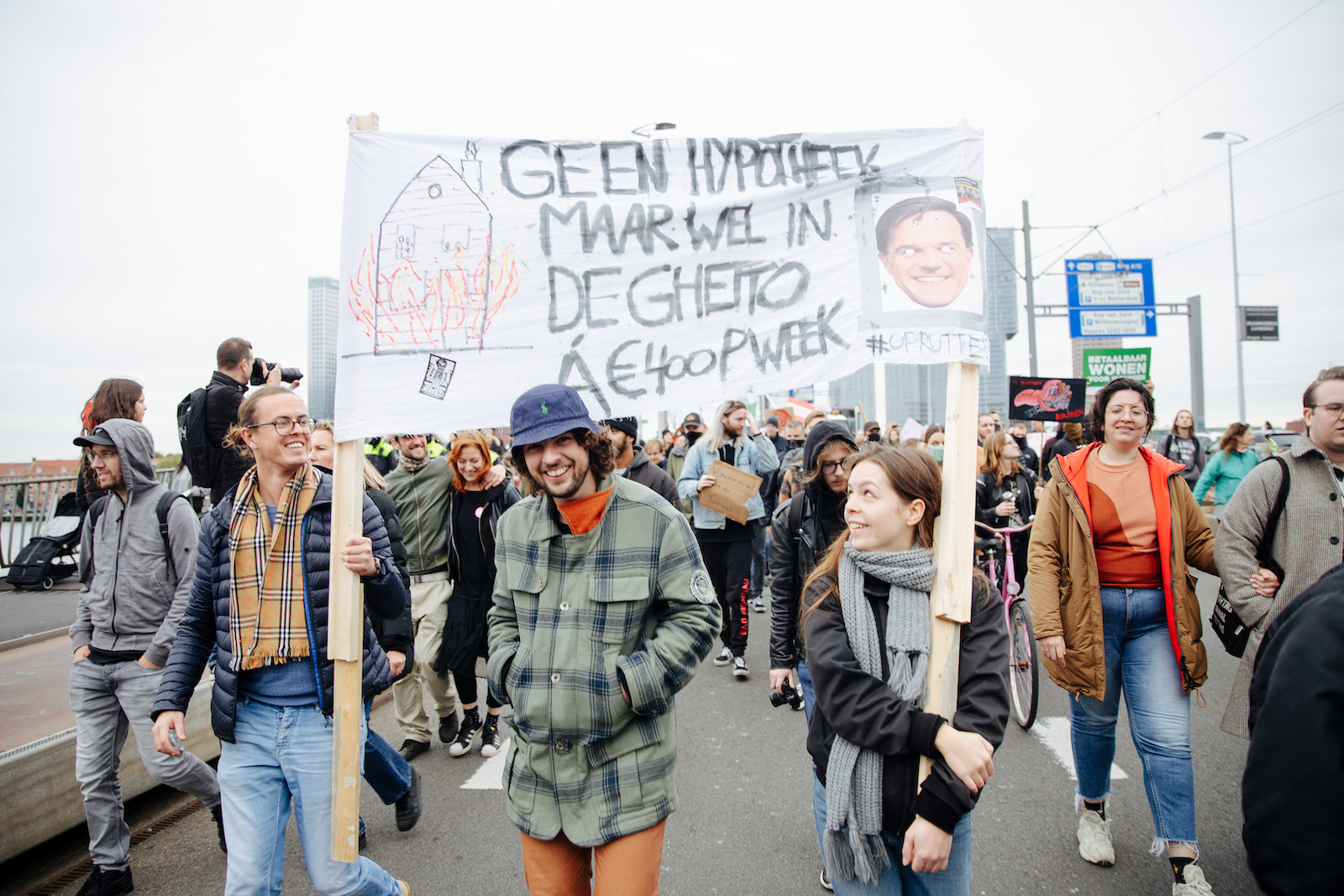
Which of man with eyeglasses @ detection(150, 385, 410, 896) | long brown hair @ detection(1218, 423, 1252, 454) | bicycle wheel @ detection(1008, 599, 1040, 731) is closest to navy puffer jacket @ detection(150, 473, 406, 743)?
man with eyeglasses @ detection(150, 385, 410, 896)

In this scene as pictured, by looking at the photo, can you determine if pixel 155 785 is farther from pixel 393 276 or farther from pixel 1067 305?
pixel 1067 305

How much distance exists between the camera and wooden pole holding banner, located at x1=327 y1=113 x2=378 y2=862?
2.34m

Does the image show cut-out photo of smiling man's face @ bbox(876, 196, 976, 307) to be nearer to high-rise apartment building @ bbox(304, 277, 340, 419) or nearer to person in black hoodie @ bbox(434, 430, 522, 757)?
person in black hoodie @ bbox(434, 430, 522, 757)

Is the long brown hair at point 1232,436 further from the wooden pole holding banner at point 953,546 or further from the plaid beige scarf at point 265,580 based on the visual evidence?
the plaid beige scarf at point 265,580

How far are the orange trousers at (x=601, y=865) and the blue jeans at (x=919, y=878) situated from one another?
499 millimetres

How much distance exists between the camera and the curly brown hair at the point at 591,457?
6.93 feet

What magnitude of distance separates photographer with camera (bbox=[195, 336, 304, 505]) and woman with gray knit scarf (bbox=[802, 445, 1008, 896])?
358cm

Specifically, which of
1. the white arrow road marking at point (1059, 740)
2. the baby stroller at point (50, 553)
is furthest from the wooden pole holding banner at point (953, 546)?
the baby stroller at point (50, 553)

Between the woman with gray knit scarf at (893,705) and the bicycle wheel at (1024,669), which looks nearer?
the woman with gray knit scarf at (893,705)

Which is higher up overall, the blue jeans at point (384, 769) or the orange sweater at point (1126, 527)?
the orange sweater at point (1126, 527)

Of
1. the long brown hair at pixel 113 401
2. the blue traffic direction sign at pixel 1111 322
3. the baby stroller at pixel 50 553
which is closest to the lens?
the long brown hair at pixel 113 401

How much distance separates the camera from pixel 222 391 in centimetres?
410

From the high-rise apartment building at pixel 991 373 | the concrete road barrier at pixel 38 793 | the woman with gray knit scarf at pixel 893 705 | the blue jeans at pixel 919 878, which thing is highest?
the high-rise apartment building at pixel 991 373

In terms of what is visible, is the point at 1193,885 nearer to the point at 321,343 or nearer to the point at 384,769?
the point at 384,769
